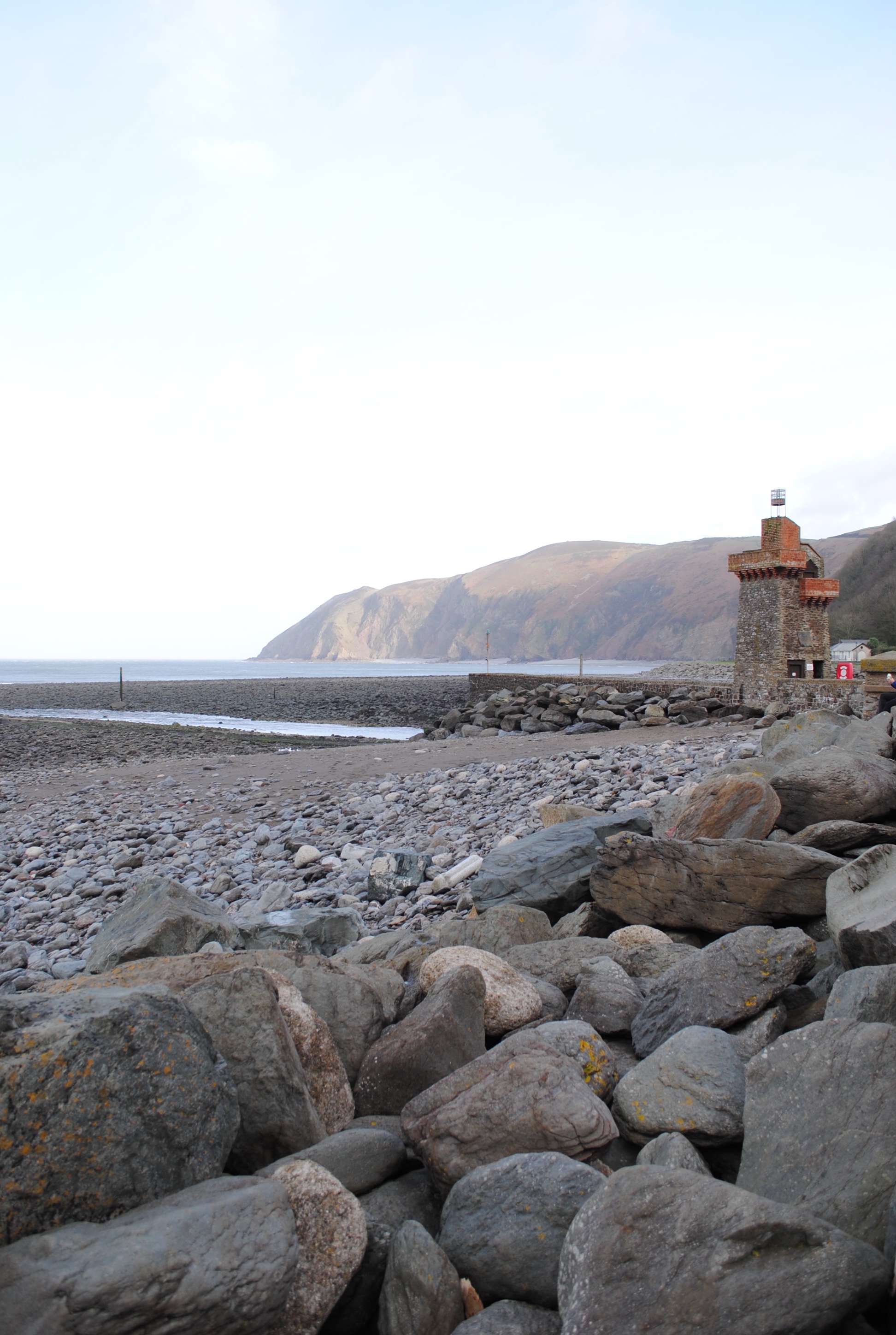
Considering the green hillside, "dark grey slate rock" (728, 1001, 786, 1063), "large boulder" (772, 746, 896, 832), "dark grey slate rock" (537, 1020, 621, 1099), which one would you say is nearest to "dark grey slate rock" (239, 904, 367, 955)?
"dark grey slate rock" (537, 1020, 621, 1099)

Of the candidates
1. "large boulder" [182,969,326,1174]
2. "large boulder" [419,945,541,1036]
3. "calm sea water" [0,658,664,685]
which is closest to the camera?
"large boulder" [182,969,326,1174]

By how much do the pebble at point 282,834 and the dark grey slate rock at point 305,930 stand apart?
0.67m

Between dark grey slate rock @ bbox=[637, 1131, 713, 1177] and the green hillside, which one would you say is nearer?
dark grey slate rock @ bbox=[637, 1131, 713, 1177]

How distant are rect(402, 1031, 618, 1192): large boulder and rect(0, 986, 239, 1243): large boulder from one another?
2.06 feet

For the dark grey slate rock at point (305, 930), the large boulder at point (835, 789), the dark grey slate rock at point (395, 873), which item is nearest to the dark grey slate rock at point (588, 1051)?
the large boulder at point (835, 789)

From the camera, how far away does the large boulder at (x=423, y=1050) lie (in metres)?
2.90

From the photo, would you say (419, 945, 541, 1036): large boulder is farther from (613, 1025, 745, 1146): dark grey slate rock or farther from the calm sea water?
the calm sea water

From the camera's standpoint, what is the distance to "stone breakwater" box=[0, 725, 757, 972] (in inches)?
311

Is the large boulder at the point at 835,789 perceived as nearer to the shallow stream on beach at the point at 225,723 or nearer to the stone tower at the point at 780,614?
the stone tower at the point at 780,614

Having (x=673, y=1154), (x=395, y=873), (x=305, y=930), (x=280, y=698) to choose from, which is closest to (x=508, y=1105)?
(x=673, y=1154)

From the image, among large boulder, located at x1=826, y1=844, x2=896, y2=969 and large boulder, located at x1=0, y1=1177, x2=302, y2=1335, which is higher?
large boulder, located at x1=826, y1=844, x2=896, y2=969

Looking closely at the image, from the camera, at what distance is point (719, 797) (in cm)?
538

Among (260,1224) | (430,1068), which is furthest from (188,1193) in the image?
(430,1068)

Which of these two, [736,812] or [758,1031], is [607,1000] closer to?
[758,1031]
